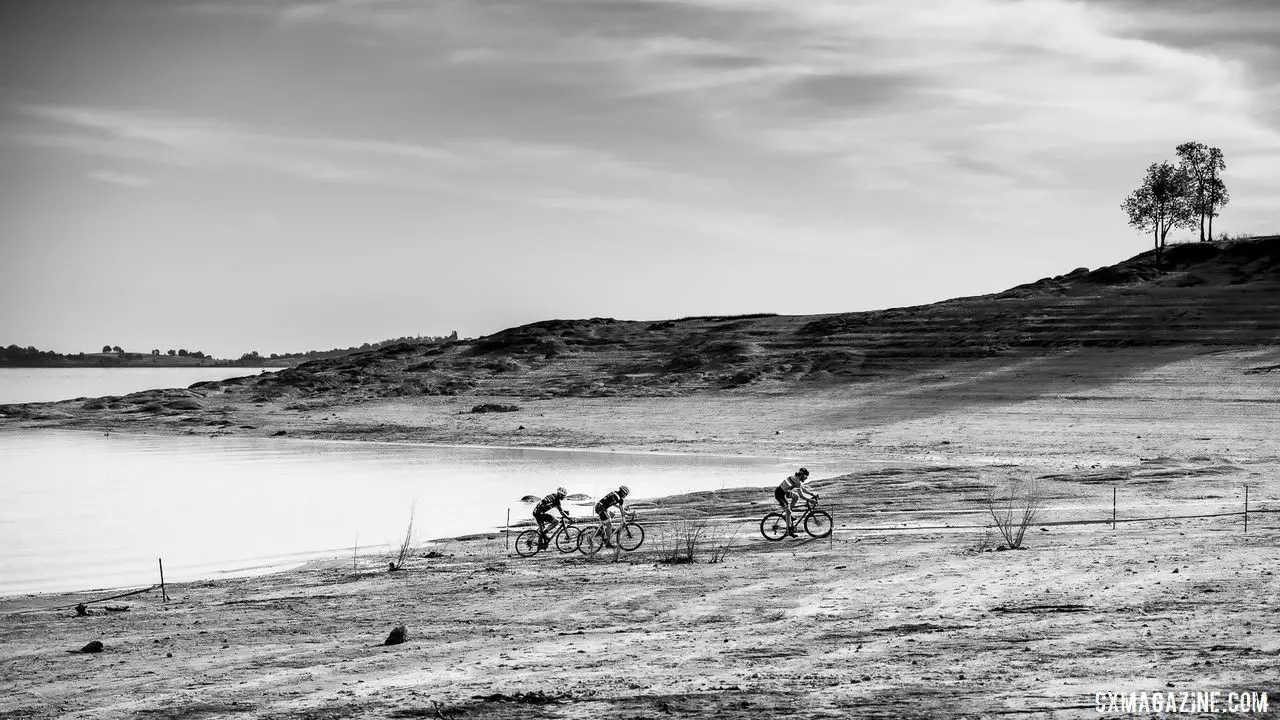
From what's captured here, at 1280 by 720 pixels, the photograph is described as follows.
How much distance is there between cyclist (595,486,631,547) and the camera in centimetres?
2088

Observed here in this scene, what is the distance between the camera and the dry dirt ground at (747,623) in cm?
1080

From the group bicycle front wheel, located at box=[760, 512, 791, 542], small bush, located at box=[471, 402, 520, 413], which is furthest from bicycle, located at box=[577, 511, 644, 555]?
small bush, located at box=[471, 402, 520, 413]

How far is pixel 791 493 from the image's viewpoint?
2212 cm

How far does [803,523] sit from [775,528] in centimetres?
58

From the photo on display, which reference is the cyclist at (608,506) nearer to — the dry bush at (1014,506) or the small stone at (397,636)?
the dry bush at (1014,506)

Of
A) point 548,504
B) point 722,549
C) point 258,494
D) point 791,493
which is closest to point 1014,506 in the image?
point 791,493

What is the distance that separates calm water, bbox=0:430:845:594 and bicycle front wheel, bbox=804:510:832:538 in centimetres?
817

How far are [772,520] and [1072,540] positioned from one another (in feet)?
18.3

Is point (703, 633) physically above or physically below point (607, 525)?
below

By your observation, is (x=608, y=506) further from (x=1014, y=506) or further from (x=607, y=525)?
(x=1014, y=506)

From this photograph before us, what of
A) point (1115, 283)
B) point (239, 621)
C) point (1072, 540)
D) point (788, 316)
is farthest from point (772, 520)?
point (1115, 283)

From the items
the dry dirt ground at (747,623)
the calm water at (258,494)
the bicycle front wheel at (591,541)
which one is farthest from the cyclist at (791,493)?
the calm water at (258,494)

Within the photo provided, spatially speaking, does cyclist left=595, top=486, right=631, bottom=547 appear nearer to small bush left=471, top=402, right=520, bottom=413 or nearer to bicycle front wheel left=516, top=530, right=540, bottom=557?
bicycle front wheel left=516, top=530, right=540, bottom=557

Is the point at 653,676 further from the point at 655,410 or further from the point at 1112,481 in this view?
the point at 655,410
